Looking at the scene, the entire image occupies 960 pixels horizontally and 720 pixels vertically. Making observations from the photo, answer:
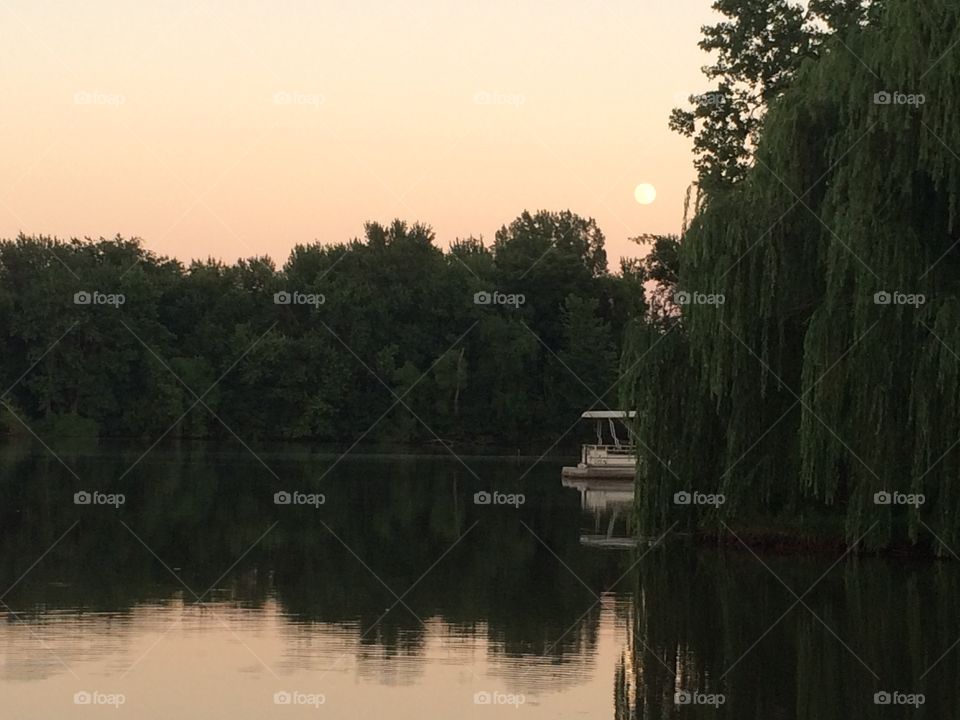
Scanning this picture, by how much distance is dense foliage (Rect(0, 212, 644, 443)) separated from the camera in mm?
96625

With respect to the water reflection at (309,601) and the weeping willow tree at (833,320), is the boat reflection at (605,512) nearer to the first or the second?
the water reflection at (309,601)

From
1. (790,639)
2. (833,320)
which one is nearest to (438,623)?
(790,639)

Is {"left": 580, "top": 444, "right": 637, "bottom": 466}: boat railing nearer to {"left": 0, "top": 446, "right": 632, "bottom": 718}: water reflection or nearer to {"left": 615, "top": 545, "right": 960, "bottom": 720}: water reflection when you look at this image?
{"left": 0, "top": 446, "right": 632, "bottom": 718}: water reflection

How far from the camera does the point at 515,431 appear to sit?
9869 centimetres

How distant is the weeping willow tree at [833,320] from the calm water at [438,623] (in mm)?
1228

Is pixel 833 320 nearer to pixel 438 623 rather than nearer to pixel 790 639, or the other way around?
pixel 790 639

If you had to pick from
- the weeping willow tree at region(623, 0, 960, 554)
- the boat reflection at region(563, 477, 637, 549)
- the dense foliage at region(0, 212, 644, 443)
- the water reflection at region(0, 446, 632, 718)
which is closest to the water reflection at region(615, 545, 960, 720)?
the water reflection at region(0, 446, 632, 718)

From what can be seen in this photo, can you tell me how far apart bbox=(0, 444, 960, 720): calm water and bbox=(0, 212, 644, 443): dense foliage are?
211 ft

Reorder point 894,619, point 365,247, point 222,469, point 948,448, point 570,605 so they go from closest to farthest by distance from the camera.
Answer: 1. point 894,619
2. point 570,605
3. point 948,448
4. point 222,469
5. point 365,247

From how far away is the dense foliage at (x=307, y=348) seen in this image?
96.6m

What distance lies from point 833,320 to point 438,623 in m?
9.27

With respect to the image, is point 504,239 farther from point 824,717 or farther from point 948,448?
point 824,717

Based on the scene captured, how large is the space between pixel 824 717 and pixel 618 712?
1.57 m

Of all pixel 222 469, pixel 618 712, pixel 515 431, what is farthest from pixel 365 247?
pixel 618 712
